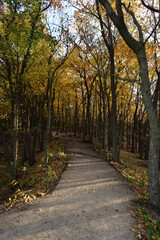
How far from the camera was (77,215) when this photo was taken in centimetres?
411

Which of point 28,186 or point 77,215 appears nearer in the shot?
point 77,215

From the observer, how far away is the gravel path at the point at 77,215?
11.2ft

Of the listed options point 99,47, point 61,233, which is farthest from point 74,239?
point 99,47

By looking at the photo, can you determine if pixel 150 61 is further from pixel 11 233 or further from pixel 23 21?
pixel 11 233

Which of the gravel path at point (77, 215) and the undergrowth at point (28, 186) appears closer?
the gravel path at point (77, 215)

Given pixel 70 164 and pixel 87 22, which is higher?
pixel 87 22

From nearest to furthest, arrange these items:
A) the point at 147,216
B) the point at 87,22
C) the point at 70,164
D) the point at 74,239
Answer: the point at 74,239
the point at 147,216
the point at 70,164
the point at 87,22

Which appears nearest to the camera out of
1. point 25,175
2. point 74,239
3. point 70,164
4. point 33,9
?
point 74,239

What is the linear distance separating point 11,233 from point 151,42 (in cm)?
1241

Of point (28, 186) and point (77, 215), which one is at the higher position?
point (77, 215)

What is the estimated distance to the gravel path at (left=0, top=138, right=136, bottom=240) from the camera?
3.41 metres

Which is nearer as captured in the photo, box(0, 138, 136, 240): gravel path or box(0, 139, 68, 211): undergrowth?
box(0, 138, 136, 240): gravel path

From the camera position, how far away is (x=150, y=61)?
1052 centimetres

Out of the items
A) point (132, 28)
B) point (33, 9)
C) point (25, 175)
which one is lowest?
point (25, 175)
